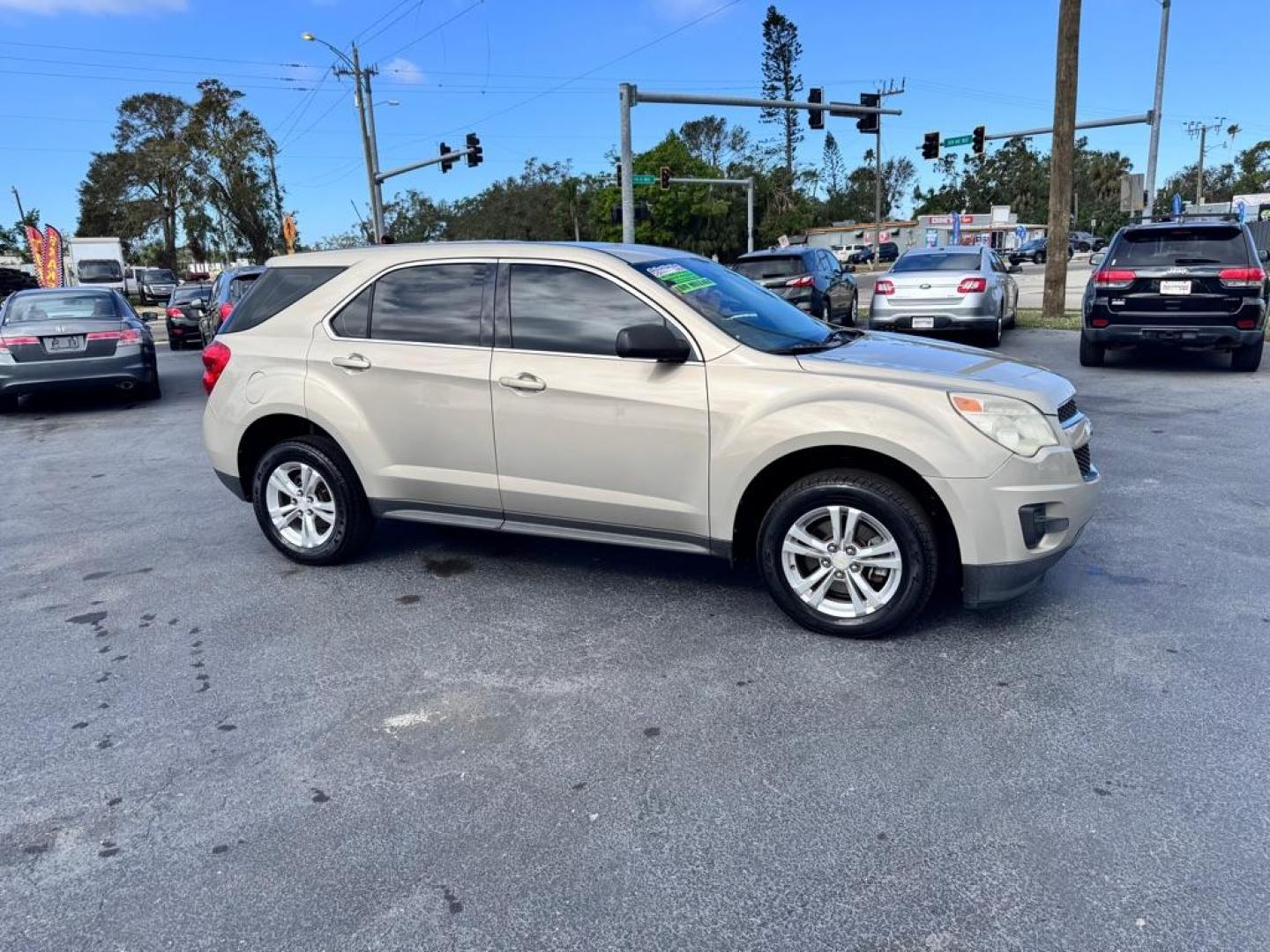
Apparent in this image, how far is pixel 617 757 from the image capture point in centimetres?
329

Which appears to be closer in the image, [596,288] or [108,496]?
[596,288]

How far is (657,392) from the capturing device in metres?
4.29

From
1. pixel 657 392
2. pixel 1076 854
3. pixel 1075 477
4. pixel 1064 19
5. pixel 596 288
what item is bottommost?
pixel 1076 854

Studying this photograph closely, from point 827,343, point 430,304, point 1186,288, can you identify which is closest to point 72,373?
point 430,304

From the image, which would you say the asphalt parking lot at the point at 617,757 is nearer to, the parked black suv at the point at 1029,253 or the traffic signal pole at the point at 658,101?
the traffic signal pole at the point at 658,101

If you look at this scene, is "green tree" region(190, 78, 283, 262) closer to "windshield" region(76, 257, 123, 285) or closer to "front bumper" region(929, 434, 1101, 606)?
"windshield" region(76, 257, 123, 285)

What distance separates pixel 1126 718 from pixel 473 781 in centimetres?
236

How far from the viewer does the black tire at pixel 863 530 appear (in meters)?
3.96

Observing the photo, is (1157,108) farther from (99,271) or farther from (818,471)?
(99,271)

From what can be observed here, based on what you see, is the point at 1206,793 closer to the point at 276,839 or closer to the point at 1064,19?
the point at 276,839

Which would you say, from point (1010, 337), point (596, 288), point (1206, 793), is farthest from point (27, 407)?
point (1010, 337)

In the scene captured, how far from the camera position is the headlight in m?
3.91

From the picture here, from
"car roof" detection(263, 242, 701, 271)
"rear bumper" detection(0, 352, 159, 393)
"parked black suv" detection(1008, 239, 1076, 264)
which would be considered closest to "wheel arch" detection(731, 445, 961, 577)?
"car roof" detection(263, 242, 701, 271)

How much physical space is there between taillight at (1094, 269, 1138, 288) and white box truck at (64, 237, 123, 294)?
4261 cm
